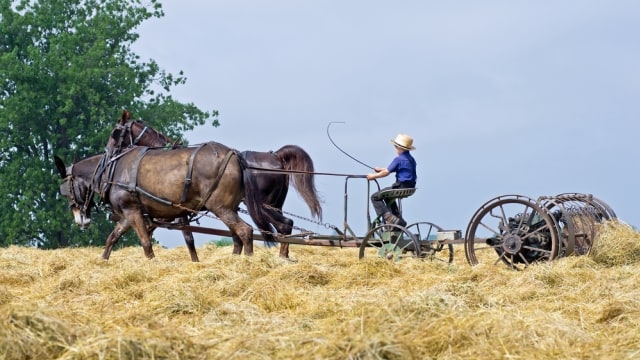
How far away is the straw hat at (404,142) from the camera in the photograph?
10.1 m

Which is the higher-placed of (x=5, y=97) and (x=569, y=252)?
(x=5, y=97)

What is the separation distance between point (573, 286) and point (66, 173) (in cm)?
783

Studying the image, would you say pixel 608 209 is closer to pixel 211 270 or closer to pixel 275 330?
pixel 211 270

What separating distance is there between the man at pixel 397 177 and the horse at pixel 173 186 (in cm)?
172

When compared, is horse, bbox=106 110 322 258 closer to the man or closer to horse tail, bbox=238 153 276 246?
horse tail, bbox=238 153 276 246

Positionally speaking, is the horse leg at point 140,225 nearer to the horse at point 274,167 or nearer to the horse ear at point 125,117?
the horse at point 274,167

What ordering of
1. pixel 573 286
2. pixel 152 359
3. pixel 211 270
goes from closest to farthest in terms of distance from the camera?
pixel 152 359, pixel 573 286, pixel 211 270

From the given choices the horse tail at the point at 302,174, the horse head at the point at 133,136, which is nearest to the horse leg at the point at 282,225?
the horse tail at the point at 302,174

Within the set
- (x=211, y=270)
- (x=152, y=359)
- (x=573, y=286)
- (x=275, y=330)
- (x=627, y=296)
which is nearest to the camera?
(x=152, y=359)

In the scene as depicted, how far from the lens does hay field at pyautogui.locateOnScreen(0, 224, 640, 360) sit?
4.60 meters

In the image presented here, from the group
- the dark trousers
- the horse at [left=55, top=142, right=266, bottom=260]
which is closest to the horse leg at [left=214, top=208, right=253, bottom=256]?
the horse at [left=55, top=142, right=266, bottom=260]

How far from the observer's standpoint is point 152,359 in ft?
14.1

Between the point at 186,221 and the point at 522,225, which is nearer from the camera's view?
the point at 522,225

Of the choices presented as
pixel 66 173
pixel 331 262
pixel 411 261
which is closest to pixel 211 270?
pixel 411 261
